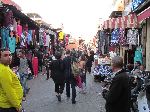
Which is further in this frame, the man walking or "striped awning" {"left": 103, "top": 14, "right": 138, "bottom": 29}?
"striped awning" {"left": 103, "top": 14, "right": 138, "bottom": 29}

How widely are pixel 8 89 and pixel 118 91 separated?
1757 mm

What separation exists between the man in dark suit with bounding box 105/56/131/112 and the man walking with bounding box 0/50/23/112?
4.81 feet

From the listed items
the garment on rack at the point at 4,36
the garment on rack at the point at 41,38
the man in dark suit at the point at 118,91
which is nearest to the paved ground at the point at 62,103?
the garment on rack at the point at 4,36

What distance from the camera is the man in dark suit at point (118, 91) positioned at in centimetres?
766

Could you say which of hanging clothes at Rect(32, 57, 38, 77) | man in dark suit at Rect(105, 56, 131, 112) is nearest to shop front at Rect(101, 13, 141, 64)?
hanging clothes at Rect(32, 57, 38, 77)

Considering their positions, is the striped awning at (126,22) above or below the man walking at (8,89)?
above

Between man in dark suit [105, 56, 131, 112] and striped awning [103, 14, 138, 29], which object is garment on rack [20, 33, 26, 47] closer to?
striped awning [103, 14, 138, 29]

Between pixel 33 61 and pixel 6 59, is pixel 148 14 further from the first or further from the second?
pixel 33 61

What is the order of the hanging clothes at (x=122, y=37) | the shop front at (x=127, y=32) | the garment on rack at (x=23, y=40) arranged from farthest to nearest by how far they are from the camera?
the hanging clothes at (x=122, y=37) → the garment on rack at (x=23, y=40) → the shop front at (x=127, y=32)

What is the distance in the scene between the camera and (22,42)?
24750mm

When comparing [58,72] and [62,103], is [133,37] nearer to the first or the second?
[58,72]

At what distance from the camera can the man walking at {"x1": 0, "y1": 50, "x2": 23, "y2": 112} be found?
23.4ft

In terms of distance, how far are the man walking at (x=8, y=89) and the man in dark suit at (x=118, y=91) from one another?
4.81 feet

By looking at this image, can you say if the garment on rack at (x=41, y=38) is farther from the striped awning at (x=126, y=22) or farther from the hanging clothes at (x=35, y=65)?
the striped awning at (x=126, y=22)
